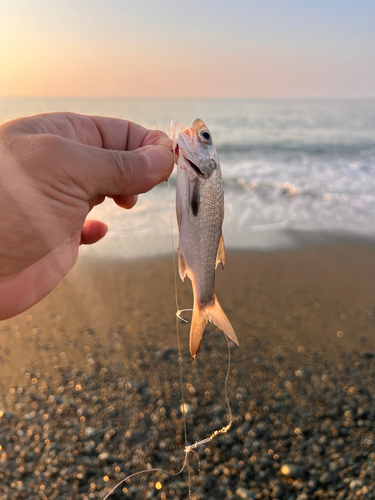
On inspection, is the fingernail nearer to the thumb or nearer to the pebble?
the thumb

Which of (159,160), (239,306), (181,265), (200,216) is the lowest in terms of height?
(239,306)

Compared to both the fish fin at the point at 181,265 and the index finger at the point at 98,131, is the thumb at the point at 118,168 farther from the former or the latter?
the fish fin at the point at 181,265

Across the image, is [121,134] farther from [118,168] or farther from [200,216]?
[200,216]

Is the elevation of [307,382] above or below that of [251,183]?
above

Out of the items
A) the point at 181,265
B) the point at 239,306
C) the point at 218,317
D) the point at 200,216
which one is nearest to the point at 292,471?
the point at 218,317

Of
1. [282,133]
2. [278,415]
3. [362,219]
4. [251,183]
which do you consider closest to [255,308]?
[278,415]

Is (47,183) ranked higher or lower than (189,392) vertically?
higher

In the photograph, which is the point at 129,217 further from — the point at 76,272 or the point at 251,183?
the point at 251,183
